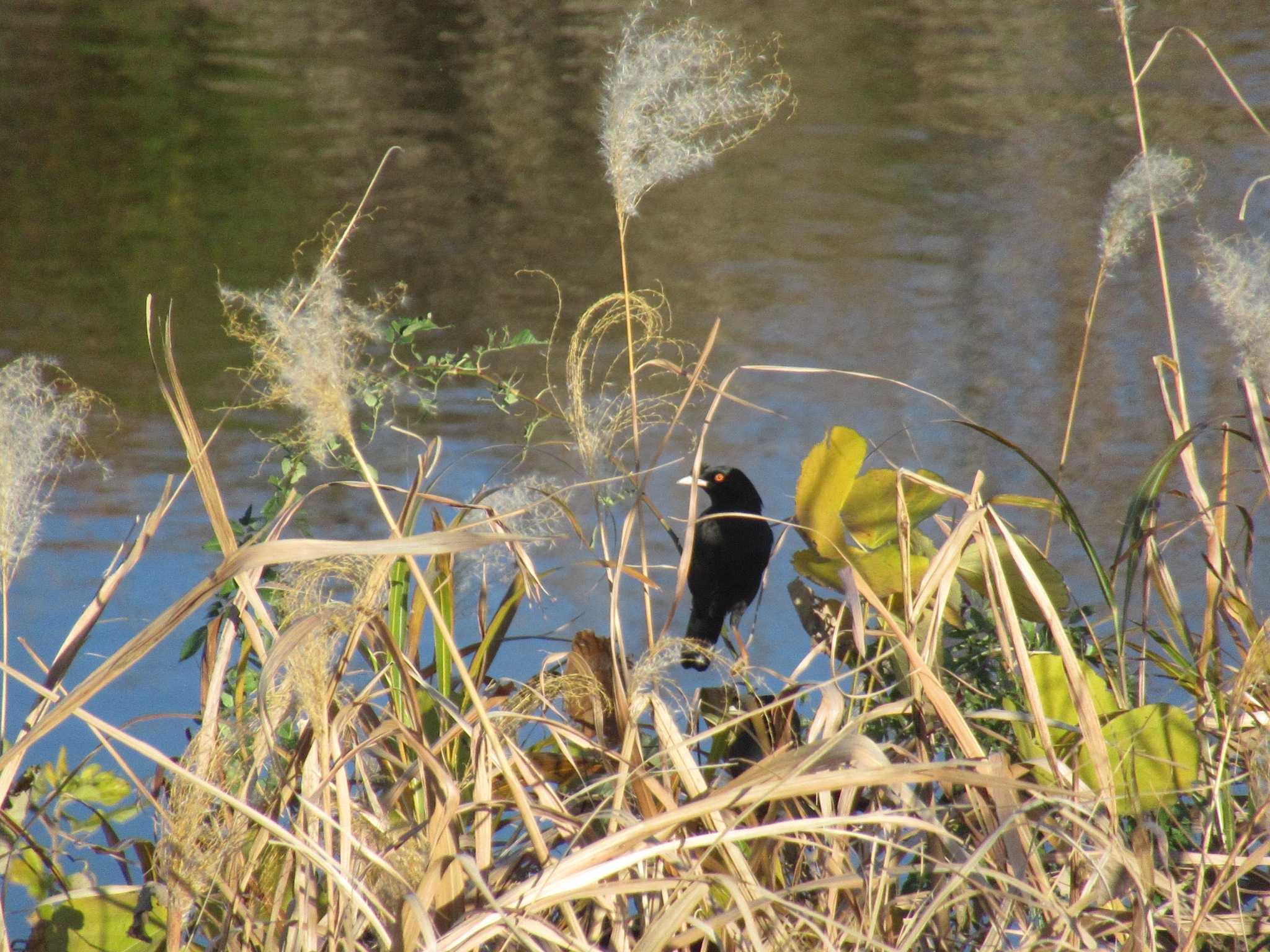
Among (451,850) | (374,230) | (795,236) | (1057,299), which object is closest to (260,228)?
(374,230)

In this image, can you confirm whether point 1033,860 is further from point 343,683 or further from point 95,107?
point 95,107

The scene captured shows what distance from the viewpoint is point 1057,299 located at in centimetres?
409

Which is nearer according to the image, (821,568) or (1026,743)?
(1026,743)

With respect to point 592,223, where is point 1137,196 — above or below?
above

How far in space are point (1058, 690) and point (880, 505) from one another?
0.27m

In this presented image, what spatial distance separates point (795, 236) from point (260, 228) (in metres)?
1.83

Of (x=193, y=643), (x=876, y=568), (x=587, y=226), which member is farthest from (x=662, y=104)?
(x=587, y=226)

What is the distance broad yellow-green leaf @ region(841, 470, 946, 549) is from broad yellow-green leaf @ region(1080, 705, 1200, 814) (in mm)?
310

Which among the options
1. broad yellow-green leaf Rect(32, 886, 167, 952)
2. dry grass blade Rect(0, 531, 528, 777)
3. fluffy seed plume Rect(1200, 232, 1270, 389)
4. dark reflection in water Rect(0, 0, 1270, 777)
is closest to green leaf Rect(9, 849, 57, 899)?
broad yellow-green leaf Rect(32, 886, 167, 952)

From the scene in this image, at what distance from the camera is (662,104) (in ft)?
4.40

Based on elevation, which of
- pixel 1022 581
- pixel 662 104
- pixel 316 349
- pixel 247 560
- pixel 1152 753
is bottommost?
pixel 1152 753

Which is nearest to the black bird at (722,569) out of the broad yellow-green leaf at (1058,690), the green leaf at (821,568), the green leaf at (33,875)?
the green leaf at (821,568)

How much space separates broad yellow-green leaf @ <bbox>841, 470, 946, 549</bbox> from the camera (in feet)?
4.93

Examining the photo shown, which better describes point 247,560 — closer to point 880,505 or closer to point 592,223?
point 880,505
